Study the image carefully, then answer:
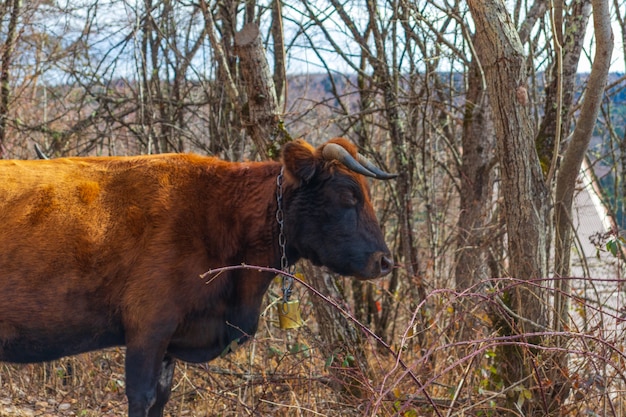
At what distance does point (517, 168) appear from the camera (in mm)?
4695

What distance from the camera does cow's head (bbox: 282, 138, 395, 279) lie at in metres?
4.73

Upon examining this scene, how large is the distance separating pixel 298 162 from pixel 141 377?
66.2 inches

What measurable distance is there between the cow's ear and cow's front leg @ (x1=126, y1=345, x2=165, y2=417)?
1.43 metres

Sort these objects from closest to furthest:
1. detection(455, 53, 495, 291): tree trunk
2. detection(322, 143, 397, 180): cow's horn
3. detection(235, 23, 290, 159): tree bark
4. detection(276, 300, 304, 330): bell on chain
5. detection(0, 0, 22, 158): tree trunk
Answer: detection(322, 143, 397, 180): cow's horn < detection(276, 300, 304, 330): bell on chain < detection(235, 23, 290, 159): tree bark < detection(455, 53, 495, 291): tree trunk < detection(0, 0, 22, 158): tree trunk

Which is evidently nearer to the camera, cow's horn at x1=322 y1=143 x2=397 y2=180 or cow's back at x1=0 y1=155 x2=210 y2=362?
cow's back at x1=0 y1=155 x2=210 y2=362

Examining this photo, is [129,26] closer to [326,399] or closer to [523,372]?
[326,399]

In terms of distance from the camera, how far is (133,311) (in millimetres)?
4312

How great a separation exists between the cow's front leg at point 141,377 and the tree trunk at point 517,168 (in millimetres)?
2249

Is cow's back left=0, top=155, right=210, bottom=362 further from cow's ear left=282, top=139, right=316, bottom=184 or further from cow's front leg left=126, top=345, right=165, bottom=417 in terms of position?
cow's ear left=282, top=139, right=316, bottom=184

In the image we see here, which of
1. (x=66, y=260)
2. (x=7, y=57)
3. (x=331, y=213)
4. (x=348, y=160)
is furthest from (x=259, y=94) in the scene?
(x=7, y=57)

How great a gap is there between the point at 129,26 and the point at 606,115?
5.72 meters

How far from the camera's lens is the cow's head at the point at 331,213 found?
473 cm

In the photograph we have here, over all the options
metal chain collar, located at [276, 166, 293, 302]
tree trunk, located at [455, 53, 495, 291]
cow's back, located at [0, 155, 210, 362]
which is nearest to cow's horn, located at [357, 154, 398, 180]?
metal chain collar, located at [276, 166, 293, 302]

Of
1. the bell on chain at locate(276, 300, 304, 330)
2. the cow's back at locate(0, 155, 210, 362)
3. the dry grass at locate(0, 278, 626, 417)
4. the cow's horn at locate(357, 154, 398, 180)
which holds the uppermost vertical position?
the cow's horn at locate(357, 154, 398, 180)
